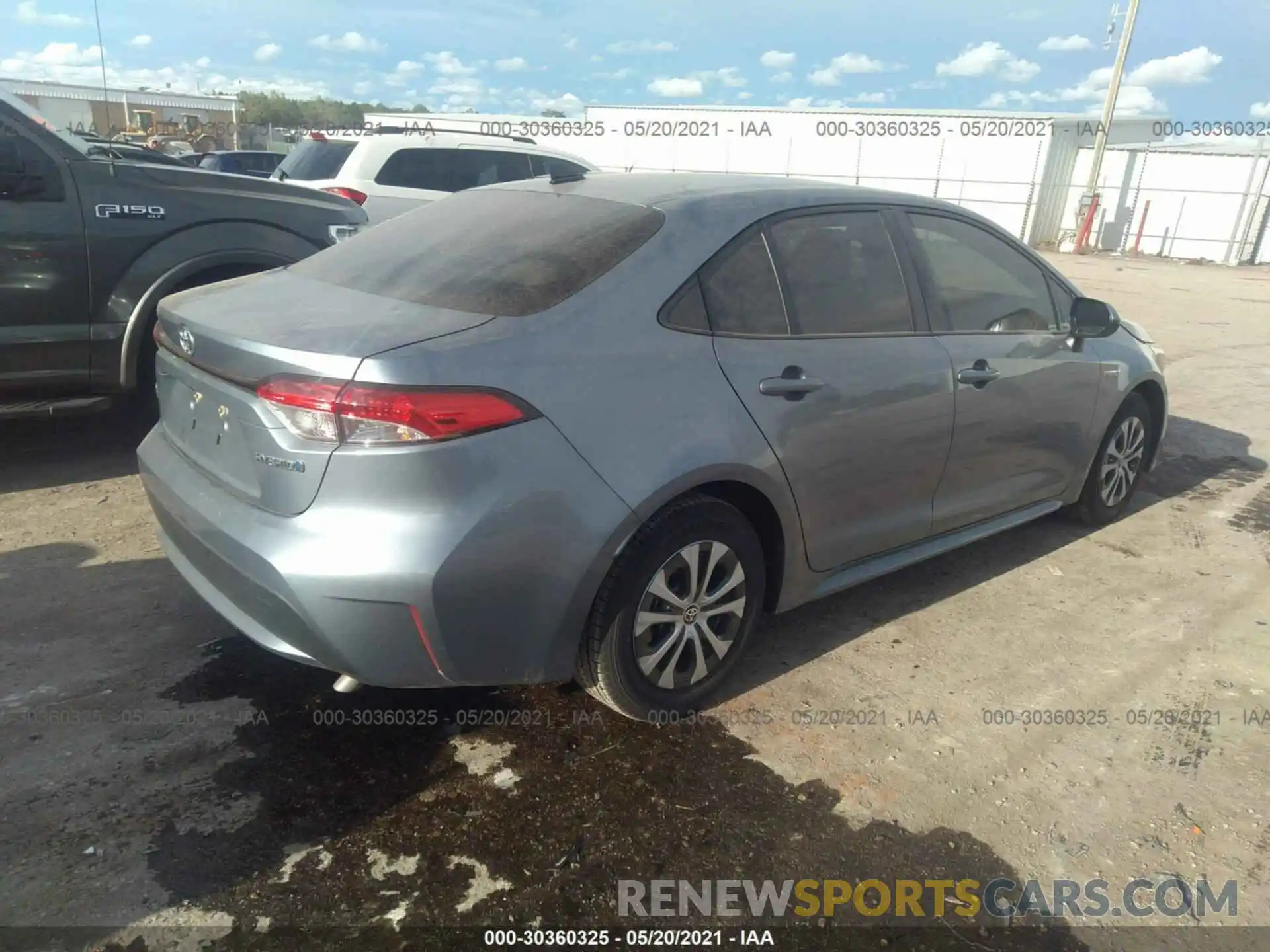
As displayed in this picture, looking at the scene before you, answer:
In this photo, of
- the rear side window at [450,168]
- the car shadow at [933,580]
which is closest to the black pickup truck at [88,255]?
the car shadow at [933,580]

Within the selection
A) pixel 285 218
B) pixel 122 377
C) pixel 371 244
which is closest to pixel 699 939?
pixel 371 244

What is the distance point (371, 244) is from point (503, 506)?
1.44 metres

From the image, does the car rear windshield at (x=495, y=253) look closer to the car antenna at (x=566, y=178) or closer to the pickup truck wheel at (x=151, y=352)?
the car antenna at (x=566, y=178)

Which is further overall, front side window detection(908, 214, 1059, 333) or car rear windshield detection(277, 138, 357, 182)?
car rear windshield detection(277, 138, 357, 182)

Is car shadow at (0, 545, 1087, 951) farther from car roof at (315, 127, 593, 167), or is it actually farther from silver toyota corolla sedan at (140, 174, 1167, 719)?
car roof at (315, 127, 593, 167)

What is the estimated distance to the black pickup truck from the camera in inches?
174

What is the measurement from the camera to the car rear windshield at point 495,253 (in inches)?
106

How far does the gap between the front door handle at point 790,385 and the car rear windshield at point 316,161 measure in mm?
7572

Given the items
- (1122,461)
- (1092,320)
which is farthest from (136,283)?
(1122,461)

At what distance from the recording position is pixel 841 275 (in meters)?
3.32

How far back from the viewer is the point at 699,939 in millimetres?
2229

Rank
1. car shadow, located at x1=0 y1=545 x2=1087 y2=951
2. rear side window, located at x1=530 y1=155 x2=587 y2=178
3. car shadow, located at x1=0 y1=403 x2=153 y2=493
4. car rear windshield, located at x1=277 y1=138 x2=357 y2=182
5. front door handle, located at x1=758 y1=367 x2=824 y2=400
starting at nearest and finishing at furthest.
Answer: car shadow, located at x1=0 y1=545 x2=1087 y2=951
front door handle, located at x1=758 y1=367 x2=824 y2=400
car shadow, located at x1=0 y1=403 x2=153 y2=493
car rear windshield, located at x1=277 y1=138 x2=357 y2=182
rear side window, located at x1=530 y1=155 x2=587 y2=178

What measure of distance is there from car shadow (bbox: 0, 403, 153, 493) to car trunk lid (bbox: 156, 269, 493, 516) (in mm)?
2297

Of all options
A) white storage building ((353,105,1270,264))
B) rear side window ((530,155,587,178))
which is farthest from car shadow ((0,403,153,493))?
white storage building ((353,105,1270,264))
